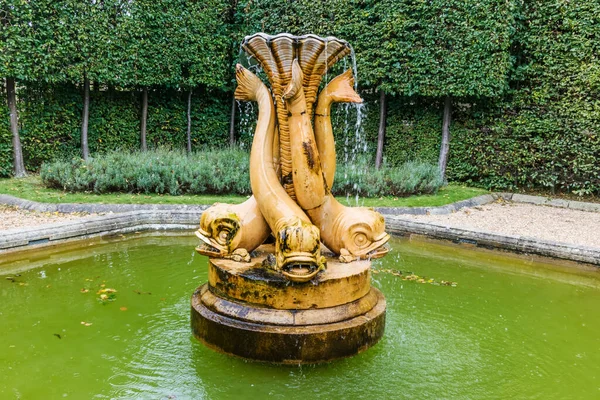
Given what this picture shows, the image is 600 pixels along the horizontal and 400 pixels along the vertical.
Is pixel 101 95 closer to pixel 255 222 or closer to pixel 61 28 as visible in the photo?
pixel 61 28

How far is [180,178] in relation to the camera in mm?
10398

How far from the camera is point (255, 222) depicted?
14.4 feet

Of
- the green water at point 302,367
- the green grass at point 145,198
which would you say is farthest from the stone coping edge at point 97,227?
the green grass at point 145,198

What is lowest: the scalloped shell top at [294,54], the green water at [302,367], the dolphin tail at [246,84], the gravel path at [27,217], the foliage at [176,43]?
the green water at [302,367]

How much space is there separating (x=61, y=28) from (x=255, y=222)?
1021cm

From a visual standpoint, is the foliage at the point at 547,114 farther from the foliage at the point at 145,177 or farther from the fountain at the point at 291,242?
the fountain at the point at 291,242

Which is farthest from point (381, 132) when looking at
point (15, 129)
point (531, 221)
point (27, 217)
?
point (15, 129)

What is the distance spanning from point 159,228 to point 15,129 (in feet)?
21.3

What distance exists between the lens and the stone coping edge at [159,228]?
6.69m

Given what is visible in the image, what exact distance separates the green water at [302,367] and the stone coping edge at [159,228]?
389 mm

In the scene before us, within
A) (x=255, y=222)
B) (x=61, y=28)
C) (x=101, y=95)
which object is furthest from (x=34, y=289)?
(x=101, y=95)

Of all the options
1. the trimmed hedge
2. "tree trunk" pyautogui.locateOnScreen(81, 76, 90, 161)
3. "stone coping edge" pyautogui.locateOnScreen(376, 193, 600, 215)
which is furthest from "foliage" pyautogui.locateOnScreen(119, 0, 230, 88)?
"stone coping edge" pyautogui.locateOnScreen(376, 193, 600, 215)

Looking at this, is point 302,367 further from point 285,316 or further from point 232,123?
point 232,123

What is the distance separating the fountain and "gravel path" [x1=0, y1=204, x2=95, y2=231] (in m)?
4.52
